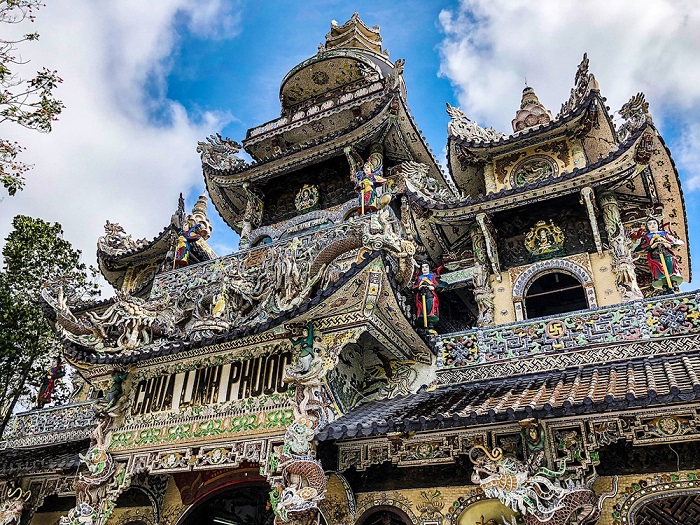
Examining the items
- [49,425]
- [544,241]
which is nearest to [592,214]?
[544,241]

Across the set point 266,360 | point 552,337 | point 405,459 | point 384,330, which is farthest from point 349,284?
point 552,337

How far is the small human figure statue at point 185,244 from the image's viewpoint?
15.2 metres

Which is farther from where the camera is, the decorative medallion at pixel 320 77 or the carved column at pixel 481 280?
the decorative medallion at pixel 320 77

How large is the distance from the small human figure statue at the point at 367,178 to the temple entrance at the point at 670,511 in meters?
6.81

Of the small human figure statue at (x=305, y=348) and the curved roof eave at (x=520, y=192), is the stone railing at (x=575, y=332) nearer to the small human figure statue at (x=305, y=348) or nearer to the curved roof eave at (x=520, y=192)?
the small human figure statue at (x=305, y=348)

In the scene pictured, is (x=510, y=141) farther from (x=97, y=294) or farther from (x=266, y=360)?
(x=97, y=294)

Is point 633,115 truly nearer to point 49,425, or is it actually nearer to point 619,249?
point 619,249

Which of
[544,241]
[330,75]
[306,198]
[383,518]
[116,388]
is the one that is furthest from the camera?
[330,75]

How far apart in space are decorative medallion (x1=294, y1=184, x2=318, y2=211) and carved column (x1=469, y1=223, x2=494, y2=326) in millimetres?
5571

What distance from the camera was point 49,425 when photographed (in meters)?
13.1

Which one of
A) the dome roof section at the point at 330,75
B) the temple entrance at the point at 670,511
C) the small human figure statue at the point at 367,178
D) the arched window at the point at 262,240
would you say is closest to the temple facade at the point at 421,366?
the temple entrance at the point at 670,511

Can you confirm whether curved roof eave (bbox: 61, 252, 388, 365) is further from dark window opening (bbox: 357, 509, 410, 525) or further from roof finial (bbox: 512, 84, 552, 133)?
roof finial (bbox: 512, 84, 552, 133)

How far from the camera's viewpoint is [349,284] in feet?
26.6

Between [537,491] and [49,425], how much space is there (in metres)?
12.2
